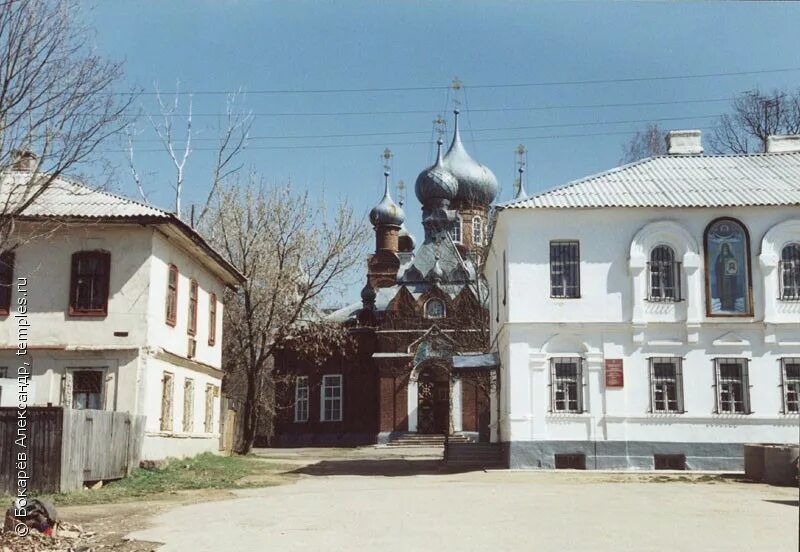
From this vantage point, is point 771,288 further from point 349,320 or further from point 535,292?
point 349,320

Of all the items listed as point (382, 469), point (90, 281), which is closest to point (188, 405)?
point (90, 281)

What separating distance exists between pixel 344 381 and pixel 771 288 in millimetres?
28981

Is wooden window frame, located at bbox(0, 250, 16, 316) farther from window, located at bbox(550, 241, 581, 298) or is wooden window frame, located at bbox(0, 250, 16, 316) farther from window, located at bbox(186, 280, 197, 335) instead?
window, located at bbox(550, 241, 581, 298)

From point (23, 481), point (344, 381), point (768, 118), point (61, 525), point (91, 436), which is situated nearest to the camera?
point (61, 525)

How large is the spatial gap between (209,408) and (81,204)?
969 centimetres

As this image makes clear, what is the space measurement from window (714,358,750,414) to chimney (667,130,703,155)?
7705 millimetres

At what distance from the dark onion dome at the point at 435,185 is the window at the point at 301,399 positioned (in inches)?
485

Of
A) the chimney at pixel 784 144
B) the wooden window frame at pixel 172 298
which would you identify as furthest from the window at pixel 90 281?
the chimney at pixel 784 144

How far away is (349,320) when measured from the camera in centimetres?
5025

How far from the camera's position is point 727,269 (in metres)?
25.0

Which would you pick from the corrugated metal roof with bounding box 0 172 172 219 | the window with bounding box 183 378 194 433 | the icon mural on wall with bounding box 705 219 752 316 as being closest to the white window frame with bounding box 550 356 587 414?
the icon mural on wall with bounding box 705 219 752 316

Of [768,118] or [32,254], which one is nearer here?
A: [32,254]

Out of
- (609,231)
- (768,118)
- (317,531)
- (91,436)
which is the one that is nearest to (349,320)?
(768,118)

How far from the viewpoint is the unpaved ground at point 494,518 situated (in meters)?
11.2
